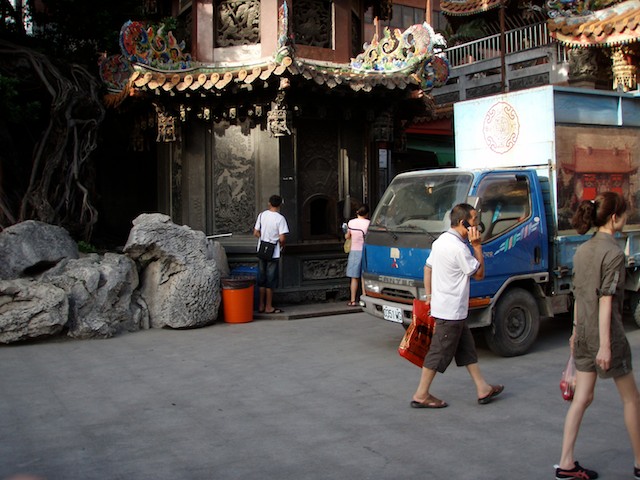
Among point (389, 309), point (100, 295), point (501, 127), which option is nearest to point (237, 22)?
point (501, 127)

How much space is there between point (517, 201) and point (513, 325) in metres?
1.44

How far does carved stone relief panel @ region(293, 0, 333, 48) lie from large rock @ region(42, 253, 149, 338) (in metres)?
5.09

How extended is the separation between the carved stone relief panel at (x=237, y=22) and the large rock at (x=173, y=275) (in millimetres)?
3702

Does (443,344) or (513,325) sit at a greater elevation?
(443,344)

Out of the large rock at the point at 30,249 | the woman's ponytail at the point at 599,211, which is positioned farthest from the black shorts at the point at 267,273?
the woman's ponytail at the point at 599,211

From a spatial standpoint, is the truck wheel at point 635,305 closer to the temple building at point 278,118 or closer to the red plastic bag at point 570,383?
the temple building at point 278,118

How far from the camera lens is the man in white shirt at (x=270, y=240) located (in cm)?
999

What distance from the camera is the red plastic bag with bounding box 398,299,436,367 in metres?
5.67

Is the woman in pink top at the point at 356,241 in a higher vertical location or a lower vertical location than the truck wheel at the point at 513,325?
higher

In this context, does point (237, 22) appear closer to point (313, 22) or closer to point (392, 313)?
point (313, 22)

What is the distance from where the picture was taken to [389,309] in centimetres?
744

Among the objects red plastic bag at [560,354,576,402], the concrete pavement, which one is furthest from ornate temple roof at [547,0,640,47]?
red plastic bag at [560,354,576,402]

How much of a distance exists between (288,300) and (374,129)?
338 centimetres

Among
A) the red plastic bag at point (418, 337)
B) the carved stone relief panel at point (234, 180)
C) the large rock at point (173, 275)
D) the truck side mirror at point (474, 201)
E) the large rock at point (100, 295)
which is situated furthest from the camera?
the carved stone relief panel at point (234, 180)
